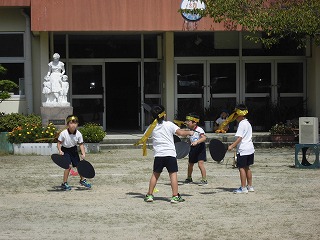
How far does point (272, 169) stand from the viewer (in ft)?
52.2

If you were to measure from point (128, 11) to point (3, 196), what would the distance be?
10.1 meters

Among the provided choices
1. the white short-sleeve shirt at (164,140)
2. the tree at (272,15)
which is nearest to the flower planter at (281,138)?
the tree at (272,15)

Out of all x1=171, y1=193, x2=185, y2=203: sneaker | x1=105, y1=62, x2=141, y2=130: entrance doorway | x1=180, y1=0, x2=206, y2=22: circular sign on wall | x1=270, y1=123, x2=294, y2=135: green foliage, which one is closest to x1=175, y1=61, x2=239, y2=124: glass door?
x1=105, y1=62, x2=141, y2=130: entrance doorway

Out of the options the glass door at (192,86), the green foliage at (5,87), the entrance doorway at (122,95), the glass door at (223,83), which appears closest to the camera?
the green foliage at (5,87)

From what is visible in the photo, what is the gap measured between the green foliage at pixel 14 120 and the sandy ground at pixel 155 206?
4088mm

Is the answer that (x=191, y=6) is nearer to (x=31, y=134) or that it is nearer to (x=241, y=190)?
(x=31, y=134)

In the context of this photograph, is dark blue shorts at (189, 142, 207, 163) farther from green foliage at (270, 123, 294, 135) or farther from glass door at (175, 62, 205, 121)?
glass door at (175, 62, 205, 121)

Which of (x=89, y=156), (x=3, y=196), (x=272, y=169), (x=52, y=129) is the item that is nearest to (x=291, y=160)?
(x=272, y=169)

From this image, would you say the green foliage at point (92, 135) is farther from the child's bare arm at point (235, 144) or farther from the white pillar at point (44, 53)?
the child's bare arm at point (235, 144)

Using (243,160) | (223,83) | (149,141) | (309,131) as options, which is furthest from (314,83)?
(243,160)

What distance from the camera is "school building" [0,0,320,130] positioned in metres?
23.0

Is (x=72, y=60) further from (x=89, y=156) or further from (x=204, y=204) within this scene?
(x=204, y=204)

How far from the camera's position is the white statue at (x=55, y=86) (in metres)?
20.8

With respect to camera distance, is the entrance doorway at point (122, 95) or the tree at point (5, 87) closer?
the tree at point (5, 87)
